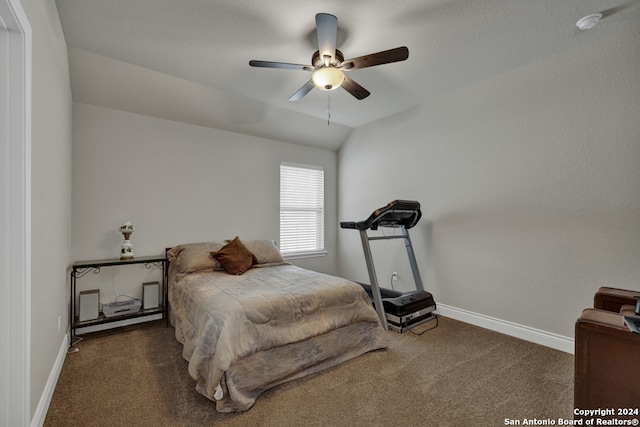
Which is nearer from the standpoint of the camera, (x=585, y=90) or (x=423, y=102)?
(x=585, y=90)

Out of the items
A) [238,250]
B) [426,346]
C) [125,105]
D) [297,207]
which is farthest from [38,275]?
[297,207]

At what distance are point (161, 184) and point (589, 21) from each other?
4.53 meters

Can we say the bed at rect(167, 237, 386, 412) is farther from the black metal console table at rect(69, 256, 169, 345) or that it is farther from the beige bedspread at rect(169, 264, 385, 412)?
the black metal console table at rect(69, 256, 169, 345)

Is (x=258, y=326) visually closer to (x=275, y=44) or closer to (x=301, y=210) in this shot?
(x=275, y=44)

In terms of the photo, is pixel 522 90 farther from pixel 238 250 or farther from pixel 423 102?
pixel 238 250

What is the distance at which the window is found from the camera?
481cm

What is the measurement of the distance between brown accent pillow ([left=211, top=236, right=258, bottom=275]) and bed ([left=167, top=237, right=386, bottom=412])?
0.7 inches

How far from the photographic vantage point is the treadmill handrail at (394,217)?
3162 mm

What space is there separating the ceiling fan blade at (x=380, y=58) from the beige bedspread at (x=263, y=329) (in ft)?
6.17

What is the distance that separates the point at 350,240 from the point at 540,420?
3.50m

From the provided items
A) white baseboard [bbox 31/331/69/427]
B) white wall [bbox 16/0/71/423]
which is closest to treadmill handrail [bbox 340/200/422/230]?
white wall [bbox 16/0/71/423]

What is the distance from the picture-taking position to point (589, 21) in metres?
2.23

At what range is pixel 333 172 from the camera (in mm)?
5348

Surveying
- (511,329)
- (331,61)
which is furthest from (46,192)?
(511,329)
